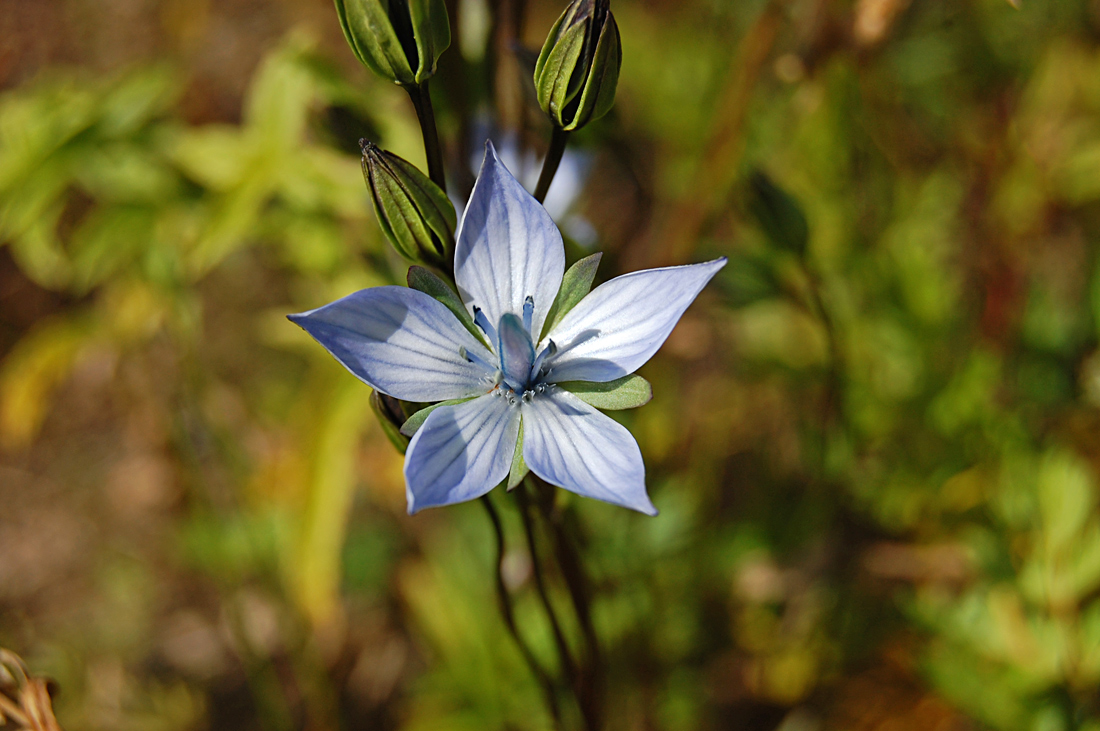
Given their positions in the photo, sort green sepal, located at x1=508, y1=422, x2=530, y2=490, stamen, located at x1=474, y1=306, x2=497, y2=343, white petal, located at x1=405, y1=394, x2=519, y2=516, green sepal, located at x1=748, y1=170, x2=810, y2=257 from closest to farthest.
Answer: white petal, located at x1=405, y1=394, x2=519, y2=516 → green sepal, located at x1=508, y1=422, x2=530, y2=490 → stamen, located at x1=474, y1=306, x2=497, y2=343 → green sepal, located at x1=748, y1=170, x2=810, y2=257

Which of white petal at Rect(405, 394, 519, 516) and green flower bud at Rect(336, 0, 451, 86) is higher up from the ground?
green flower bud at Rect(336, 0, 451, 86)

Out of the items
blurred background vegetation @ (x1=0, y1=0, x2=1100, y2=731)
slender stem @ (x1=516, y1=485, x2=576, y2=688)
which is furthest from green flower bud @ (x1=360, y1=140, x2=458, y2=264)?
blurred background vegetation @ (x1=0, y1=0, x2=1100, y2=731)

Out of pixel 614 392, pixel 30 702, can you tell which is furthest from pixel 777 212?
pixel 30 702

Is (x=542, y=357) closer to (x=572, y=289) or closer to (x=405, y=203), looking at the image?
(x=572, y=289)

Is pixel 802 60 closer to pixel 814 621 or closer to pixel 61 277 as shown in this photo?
pixel 814 621

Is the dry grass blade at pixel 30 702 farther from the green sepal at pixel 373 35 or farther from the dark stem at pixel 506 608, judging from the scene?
the green sepal at pixel 373 35

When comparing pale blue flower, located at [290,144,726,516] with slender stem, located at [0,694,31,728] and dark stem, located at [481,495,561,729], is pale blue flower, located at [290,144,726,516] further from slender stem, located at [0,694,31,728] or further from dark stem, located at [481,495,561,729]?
slender stem, located at [0,694,31,728]

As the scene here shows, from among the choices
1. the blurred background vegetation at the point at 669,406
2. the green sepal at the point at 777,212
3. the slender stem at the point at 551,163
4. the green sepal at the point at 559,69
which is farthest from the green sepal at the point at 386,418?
the green sepal at the point at 777,212

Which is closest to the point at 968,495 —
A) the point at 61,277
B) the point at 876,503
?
the point at 876,503
